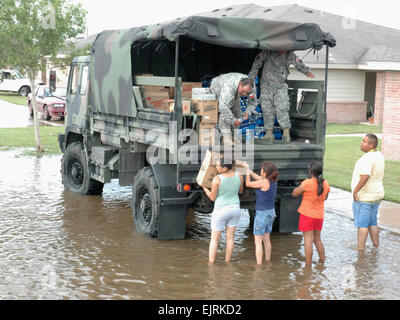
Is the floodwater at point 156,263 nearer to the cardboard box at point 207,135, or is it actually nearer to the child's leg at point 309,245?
the child's leg at point 309,245

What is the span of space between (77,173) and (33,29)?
647 cm

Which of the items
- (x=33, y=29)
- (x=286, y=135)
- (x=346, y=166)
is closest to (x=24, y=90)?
(x=33, y=29)

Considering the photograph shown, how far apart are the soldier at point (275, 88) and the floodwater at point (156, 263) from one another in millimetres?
1708

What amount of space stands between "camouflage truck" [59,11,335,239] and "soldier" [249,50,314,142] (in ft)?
1.09

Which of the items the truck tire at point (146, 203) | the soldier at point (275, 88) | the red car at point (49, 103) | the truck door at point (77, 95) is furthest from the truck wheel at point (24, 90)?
the truck tire at point (146, 203)

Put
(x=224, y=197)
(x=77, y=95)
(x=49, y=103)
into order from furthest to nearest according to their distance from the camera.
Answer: (x=49, y=103) → (x=77, y=95) → (x=224, y=197)

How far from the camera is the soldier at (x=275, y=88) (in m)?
9.78

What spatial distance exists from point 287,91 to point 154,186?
2.64 meters

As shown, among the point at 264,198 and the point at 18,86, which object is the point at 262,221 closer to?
the point at 264,198

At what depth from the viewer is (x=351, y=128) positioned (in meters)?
26.6

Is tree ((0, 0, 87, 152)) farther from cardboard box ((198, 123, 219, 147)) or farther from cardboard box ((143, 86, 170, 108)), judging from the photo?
cardboard box ((198, 123, 219, 147))

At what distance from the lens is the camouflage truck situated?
859cm

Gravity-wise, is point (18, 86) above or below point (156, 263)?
above

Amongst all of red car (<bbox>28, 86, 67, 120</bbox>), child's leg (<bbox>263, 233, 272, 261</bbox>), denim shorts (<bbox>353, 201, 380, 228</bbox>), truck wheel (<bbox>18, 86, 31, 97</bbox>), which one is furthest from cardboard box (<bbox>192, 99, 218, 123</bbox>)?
truck wheel (<bbox>18, 86, 31, 97</bbox>)
